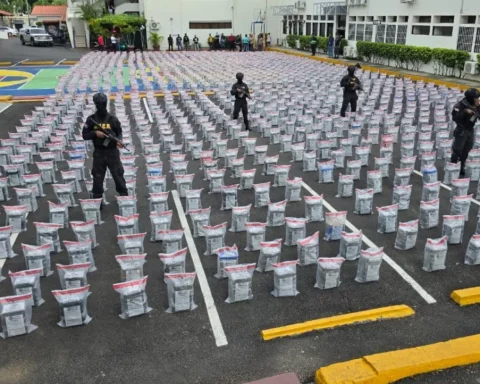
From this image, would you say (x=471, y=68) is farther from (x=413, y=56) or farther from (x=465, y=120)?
(x=465, y=120)

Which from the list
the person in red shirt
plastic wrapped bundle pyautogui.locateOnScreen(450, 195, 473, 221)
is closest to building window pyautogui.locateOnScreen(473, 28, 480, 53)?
plastic wrapped bundle pyautogui.locateOnScreen(450, 195, 473, 221)

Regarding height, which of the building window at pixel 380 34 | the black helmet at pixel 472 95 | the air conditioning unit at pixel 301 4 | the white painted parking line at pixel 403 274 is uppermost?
the air conditioning unit at pixel 301 4

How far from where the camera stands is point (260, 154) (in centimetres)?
1084

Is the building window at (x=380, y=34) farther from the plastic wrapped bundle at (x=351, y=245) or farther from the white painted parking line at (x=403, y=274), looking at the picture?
the plastic wrapped bundle at (x=351, y=245)

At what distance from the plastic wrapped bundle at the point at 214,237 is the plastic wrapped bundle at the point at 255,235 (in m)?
0.38

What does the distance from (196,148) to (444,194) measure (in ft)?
18.2

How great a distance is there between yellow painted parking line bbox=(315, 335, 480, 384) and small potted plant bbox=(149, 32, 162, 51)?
4313 centimetres

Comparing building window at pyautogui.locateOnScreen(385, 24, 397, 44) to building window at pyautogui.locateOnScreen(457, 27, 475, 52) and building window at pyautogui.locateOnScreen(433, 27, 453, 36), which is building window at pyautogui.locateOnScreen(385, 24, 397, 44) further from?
building window at pyautogui.locateOnScreen(457, 27, 475, 52)

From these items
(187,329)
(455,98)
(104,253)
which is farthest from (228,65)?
(187,329)

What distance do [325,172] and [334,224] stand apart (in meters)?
2.71

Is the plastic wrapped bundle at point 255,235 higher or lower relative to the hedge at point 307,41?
lower

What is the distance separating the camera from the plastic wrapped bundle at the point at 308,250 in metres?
6.52

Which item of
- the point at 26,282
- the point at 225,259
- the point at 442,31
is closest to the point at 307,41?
the point at 442,31

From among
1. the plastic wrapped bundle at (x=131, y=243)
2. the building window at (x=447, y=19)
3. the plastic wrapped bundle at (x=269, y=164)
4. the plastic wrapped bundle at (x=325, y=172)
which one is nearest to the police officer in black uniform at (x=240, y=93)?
the plastic wrapped bundle at (x=269, y=164)
